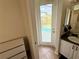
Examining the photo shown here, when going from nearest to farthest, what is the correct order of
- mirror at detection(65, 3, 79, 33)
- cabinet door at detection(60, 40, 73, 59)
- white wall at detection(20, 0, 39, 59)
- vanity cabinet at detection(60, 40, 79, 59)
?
white wall at detection(20, 0, 39, 59)
vanity cabinet at detection(60, 40, 79, 59)
cabinet door at detection(60, 40, 73, 59)
mirror at detection(65, 3, 79, 33)

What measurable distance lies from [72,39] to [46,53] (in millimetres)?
1192

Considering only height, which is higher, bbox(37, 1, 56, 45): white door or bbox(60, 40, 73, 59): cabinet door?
bbox(37, 1, 56, 45): white door

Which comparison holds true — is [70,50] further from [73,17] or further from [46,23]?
[46,23]

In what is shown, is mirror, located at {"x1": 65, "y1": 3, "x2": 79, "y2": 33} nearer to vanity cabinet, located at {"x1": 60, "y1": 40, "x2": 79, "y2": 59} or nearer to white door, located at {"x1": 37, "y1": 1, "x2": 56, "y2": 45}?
vanity cabinet, located at {"x1": 60, "y1": 40, "x2": 79, "y2": 59}

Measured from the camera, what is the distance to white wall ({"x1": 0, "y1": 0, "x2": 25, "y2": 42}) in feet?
5.08

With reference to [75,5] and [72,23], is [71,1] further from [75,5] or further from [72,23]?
[72,23]

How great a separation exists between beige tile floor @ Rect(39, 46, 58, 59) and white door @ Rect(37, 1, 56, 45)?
1.02 feet

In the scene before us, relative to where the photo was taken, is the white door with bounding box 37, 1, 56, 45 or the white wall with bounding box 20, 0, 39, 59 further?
the white door with bounding box 37, 1, 56, 45

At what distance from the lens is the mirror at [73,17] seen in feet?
8.02

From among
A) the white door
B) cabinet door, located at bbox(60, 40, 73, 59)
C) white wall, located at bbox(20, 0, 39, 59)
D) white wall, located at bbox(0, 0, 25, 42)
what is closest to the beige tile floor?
the white door

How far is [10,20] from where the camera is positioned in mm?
1663

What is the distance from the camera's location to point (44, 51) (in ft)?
10.7

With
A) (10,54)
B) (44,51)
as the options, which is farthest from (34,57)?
(44,51)

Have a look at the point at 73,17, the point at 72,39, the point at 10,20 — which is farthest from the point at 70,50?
the point at 10,20
